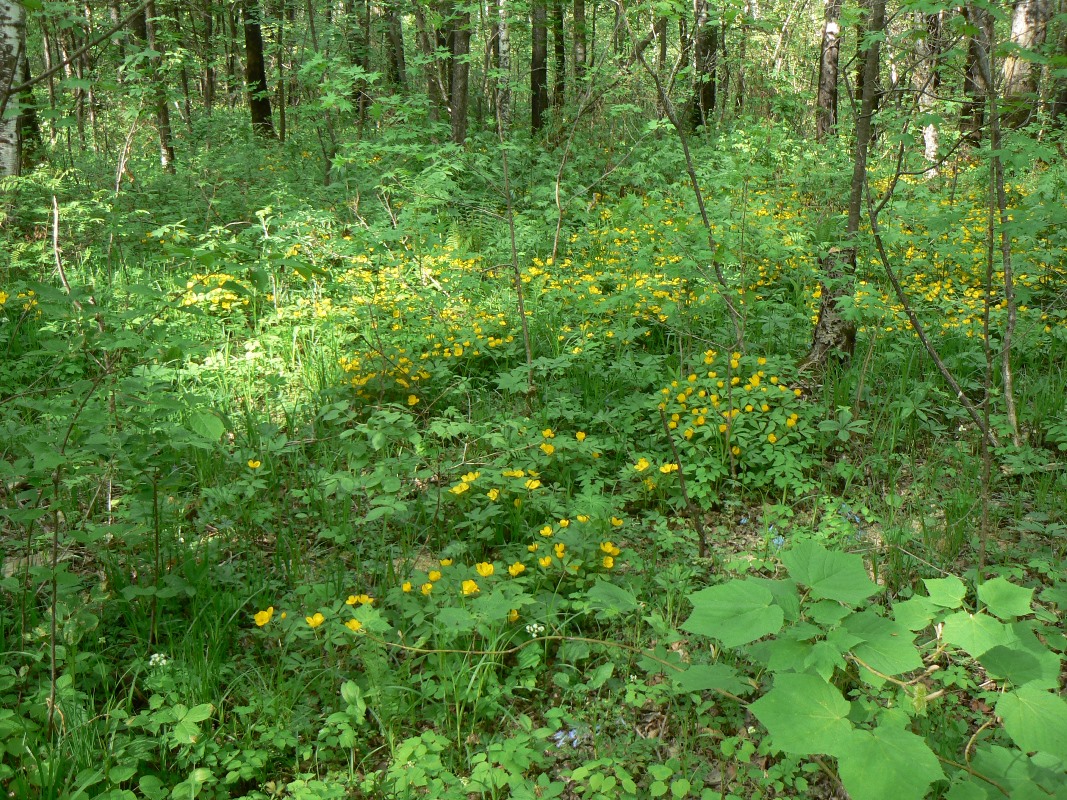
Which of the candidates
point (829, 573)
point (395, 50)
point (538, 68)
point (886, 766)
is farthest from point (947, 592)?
point (395, 50)

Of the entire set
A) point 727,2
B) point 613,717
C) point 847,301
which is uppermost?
point 727,2


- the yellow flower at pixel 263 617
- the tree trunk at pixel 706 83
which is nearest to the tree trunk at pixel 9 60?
the yellow flower at pixel 263 617

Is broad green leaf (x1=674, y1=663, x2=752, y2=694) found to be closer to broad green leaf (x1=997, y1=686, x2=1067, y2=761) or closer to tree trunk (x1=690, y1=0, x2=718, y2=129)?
broad green leaf (x1=997, y1=686, x2=1067, y2=761)

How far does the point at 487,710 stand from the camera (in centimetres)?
221

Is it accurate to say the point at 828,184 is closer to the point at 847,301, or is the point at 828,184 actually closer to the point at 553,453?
the point at 847,301

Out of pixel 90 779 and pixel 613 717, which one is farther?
pixel 613 717

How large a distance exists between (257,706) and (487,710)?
698 millimetres

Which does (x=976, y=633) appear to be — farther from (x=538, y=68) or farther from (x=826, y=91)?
(x=538, y=68)

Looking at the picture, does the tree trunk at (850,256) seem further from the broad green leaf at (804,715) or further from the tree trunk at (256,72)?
the tree trunk at (256,72)

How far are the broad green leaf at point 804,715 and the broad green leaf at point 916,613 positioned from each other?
0.28m

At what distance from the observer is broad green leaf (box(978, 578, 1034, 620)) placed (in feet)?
4.14

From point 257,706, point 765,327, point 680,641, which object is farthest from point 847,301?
point 257,706

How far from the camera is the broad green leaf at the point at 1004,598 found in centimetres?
126

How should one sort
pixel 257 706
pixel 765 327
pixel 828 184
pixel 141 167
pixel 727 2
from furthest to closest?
pixel 141 167 → pixel 828 184 → pixel 765 327 → pixel 727 2 → pixel 257 706
